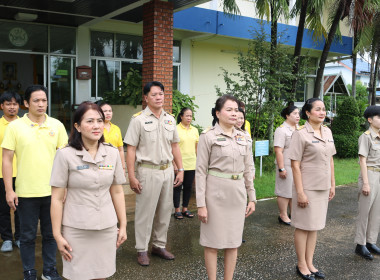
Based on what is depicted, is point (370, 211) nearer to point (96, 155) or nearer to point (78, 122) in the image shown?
point (96, 155)

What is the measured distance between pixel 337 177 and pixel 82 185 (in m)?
8.63

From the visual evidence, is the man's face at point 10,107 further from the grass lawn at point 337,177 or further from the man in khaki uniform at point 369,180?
the grass lawn at point 337,177

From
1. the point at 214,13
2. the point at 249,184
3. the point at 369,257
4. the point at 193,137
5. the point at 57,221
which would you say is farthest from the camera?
the point at 214,13

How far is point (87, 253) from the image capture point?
105 inches

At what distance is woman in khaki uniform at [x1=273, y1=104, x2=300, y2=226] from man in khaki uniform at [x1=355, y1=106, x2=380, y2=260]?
1.25m

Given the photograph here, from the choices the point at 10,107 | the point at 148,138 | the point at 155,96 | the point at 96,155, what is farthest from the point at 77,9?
the point at 96,155

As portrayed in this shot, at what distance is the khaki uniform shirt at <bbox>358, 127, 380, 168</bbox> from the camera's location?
4.65 m

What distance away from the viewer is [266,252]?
4.73 metres

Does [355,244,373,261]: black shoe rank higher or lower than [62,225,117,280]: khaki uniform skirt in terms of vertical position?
lower

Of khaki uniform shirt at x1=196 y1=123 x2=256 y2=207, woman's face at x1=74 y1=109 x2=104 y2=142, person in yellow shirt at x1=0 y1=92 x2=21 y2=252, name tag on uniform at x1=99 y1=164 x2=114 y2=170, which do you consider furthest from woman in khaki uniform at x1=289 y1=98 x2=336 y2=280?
person in yellow shirt at x1=0 y1=92 x2=21 y2=252

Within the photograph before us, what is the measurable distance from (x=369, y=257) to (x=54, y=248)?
3568 mm

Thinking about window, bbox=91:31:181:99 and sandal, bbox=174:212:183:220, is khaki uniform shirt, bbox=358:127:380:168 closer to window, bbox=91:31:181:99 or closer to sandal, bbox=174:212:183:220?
sandal, bbox=174:212:183:220

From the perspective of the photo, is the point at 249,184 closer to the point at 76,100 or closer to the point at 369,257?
the point at 369,257

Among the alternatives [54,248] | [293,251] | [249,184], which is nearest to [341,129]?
[293,251]
